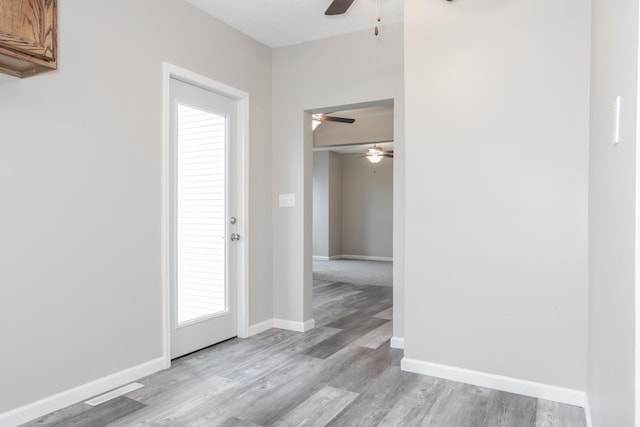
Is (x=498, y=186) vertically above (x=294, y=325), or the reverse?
(x=498, y=186)

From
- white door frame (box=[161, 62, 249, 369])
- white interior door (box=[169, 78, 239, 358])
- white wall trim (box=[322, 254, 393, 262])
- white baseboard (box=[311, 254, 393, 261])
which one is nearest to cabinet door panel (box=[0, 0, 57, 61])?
white door frame (box=[161, 62, 249, 369])

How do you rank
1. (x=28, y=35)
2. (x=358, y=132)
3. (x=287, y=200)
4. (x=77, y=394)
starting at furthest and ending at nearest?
(x=358, y=132) → (x=287, y=200) → (x=77, y=394) → (x=28, y=35)

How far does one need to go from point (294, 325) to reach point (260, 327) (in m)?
0.31

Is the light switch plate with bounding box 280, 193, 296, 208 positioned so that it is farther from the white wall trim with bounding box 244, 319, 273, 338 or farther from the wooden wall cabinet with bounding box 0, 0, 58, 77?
the wooden wall cabinet with bounding box 0, 0, 58, 77

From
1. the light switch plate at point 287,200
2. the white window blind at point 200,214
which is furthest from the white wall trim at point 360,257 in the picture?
the white window blind at point 200,214

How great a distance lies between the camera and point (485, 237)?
265 cm

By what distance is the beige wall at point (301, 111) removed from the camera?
363 centimetres

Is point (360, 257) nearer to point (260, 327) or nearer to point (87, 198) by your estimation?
point (260, 327)

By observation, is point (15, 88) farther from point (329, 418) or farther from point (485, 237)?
point (485, 237)

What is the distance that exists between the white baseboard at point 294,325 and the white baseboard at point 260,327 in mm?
59

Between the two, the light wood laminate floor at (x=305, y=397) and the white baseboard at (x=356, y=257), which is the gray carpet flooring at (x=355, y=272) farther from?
the light wood laminate floor at (x=305, y=397)

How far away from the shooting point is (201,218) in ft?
10.9

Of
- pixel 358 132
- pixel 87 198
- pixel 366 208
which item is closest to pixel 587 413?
pixel 87 198

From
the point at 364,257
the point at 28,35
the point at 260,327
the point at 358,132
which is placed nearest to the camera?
the point at 28,35
